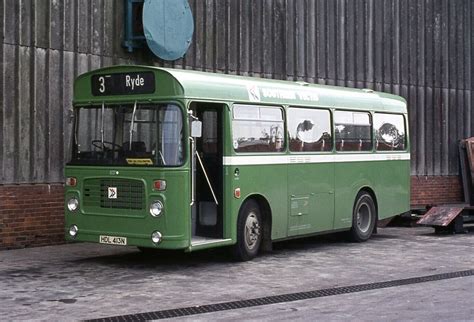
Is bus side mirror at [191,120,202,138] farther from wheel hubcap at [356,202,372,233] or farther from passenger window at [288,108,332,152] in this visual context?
wheel hubcap at [356,202,372,233]

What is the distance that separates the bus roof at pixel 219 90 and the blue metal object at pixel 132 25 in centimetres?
313

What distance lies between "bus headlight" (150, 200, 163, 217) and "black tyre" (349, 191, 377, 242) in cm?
505

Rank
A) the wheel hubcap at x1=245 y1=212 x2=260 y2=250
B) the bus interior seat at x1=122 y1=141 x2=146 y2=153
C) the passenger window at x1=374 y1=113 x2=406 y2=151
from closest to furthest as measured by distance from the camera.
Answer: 1. the bus interior seat at x1=122 y1=141 x2=146 y2=153
2. the wheel hubcap at x1=245 y1=212 x2=260 y2=250
3. the passenger window at x1=374 y1=113 x2=406 y2=151

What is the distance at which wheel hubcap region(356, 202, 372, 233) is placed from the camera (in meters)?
15.0

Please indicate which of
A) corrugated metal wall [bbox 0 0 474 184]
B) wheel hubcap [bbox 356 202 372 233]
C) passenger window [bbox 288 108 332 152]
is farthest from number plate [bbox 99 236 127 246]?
wheel hubcap [bbox 356 202 372 233]

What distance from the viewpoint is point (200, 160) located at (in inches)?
456

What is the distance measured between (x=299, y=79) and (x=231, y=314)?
10.6 m

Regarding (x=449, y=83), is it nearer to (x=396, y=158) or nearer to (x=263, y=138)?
(x=396, y=158)

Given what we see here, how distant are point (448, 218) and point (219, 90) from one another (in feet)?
23.4

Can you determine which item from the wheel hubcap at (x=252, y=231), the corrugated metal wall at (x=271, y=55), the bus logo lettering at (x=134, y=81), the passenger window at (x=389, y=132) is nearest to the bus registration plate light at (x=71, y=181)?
the bus logo lettering at (x=134, y=81)

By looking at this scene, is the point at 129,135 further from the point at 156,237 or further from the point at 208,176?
the point at 156,237

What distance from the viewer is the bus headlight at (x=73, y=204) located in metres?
11.5

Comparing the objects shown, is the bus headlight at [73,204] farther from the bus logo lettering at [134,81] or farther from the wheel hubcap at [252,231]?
the wheel hubcap at [252,231]

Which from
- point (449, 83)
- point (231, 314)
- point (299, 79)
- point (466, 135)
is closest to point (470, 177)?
point (466, 135)
